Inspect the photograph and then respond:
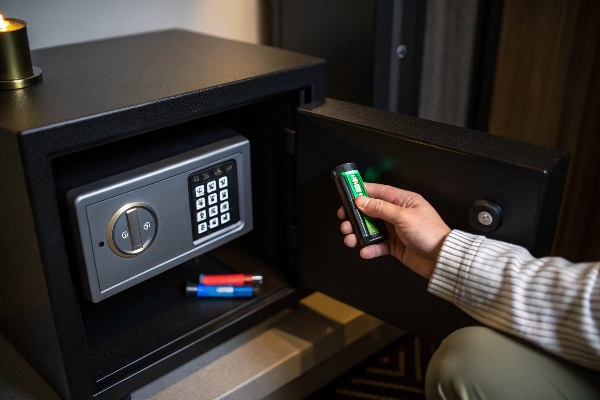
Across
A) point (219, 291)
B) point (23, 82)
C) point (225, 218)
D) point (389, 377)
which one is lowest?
point (389, 377)

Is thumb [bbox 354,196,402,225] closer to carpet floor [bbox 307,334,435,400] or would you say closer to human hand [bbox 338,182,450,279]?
human hand [bbox 338,182,450,279]

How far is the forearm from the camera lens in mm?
480

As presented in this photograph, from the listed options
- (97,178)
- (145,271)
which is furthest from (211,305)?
(97,178)

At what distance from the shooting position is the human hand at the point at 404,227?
0.55 meters

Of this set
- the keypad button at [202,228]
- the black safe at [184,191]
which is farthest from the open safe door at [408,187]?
the keypad button at [202,228]

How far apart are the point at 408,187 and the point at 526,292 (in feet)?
0.48

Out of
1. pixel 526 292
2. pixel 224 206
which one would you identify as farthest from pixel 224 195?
pixel 526 292

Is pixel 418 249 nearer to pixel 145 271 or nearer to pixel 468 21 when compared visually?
pixel 145 271

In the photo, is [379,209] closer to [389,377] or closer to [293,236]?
[293,236]

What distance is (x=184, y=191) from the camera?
63 cm

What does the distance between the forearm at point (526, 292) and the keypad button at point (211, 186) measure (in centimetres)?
26

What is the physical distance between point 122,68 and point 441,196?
0.39 metres

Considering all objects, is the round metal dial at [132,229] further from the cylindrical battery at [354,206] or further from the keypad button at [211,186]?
the cylindrical battery at [354,206]

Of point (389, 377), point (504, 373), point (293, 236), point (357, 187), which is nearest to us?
point (504, 373)
